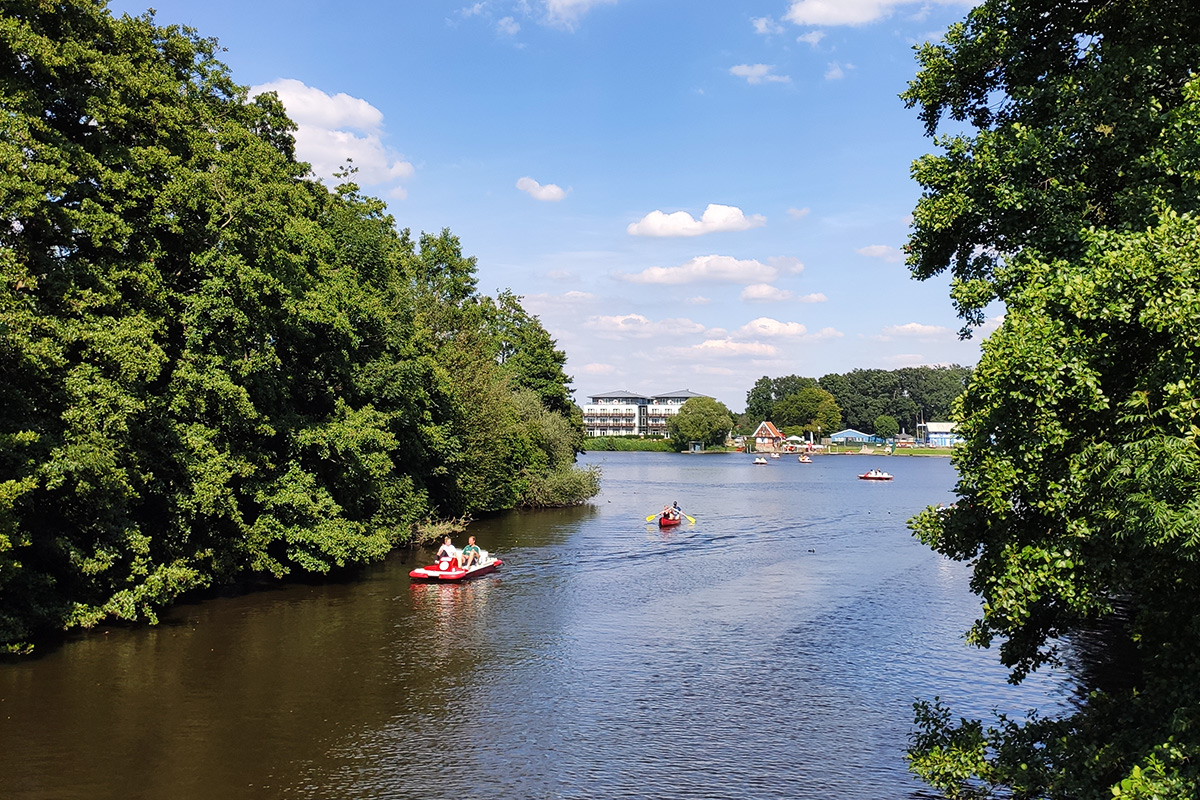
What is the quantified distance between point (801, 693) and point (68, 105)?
80.7 feet

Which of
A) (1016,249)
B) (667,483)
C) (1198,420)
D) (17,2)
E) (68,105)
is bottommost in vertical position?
(667,483)

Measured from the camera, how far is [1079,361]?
9086mm

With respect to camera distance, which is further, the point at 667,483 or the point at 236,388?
the point at 667,483

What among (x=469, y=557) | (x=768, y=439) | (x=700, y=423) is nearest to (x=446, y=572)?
(x=469, y=557)

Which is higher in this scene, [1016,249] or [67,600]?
[1016,249]

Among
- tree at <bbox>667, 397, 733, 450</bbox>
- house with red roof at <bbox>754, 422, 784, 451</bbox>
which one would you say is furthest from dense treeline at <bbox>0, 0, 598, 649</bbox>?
house with red roof at <bbox>754, 422, 784, 451</bbox>

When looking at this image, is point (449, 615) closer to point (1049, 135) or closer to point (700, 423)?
point (1049, 135)

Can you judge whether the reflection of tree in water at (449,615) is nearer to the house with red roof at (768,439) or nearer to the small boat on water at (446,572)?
the small boat on water at (446,572)

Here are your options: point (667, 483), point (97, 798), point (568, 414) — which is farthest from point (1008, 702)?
point (667, 483)

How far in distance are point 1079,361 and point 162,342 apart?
79.7ft

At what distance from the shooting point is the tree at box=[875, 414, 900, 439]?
190 metres

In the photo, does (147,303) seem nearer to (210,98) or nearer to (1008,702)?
(210,98)

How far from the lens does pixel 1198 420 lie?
8.12m

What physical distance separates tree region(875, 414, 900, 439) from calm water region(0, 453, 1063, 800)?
161m
